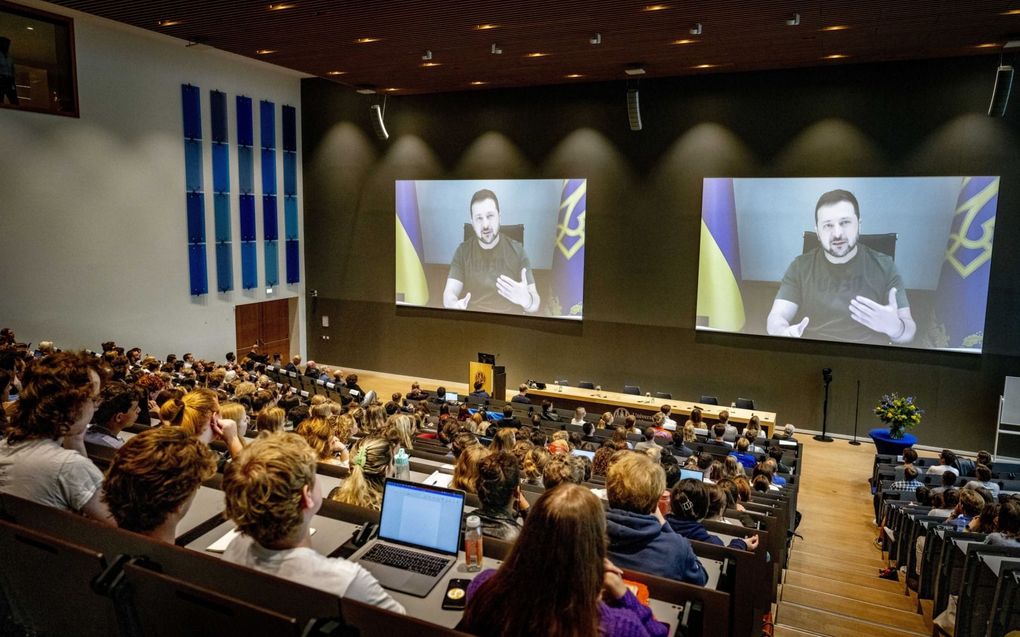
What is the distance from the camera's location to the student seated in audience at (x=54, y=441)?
2627 millimetres

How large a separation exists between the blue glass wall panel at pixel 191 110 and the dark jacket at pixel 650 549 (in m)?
12.8

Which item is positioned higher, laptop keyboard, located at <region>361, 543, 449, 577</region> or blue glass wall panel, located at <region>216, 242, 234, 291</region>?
blue glass wall panel, located at <region>216, 242, 234, 291</region>

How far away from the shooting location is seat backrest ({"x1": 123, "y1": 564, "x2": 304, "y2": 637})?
5.62 feet

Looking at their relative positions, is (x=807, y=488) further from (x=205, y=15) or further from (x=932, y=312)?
(x=205, y=15)

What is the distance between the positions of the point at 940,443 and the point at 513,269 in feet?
25.9

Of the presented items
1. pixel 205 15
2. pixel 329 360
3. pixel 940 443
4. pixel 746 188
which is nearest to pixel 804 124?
pixel 746 188

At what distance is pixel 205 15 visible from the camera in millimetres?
8297

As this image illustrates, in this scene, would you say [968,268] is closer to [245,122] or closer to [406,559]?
[406,559]

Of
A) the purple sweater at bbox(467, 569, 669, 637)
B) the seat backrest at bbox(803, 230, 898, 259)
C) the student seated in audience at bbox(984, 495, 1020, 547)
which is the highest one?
the seat backrest at bbox(803, 230, 898, 259)

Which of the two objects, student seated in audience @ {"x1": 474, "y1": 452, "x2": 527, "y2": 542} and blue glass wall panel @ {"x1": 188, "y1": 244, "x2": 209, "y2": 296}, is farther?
blue glass wall panel @ {"x1": 188, "y1": 244, "x2": 209, "y2": 296}

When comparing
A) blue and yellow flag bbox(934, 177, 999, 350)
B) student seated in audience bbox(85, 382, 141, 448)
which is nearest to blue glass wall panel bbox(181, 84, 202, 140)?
student seated in audience bbox(85, 382, 141, 448)

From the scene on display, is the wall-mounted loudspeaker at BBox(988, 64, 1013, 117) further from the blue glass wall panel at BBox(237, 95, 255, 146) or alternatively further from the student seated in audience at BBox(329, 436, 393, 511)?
the blue glass wall panel at BBox(237, 95, 255, 146)

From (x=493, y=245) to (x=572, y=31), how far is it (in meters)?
5.43

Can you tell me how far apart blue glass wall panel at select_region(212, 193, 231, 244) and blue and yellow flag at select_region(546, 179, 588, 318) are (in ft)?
22.0
